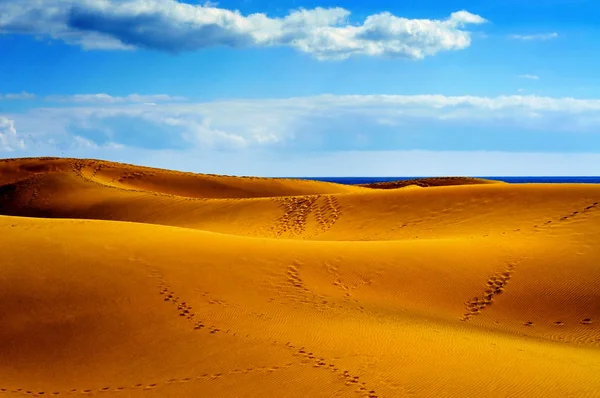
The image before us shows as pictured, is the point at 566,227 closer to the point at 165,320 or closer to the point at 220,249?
the point at 220,249

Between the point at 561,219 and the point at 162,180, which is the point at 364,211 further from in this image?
the point at 162,180

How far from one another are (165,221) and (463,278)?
19.0 metres

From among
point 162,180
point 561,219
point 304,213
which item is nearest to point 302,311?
point 561,219

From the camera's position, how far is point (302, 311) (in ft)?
39.1

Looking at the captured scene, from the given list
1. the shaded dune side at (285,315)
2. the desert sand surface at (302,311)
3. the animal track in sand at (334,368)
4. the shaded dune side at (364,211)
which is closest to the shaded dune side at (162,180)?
the shaded dune side at (364,211)

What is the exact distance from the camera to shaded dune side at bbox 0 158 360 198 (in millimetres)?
43094

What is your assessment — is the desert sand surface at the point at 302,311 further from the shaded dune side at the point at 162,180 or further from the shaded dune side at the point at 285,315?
the shaded dune side at the point at 162,180

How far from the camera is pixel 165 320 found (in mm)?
11094

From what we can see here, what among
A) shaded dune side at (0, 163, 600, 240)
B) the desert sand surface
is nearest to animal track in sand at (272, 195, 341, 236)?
shaded dune side at (0, 163, 600, 240)

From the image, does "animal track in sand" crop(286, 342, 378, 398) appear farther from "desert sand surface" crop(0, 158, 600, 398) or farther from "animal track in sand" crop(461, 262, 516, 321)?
"animal track in sand" crop(461, 262, 516, 321)

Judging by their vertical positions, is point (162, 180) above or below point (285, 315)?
above

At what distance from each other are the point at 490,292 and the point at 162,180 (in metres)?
34.1

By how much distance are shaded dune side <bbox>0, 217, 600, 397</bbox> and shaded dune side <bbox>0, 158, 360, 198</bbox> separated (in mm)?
25935

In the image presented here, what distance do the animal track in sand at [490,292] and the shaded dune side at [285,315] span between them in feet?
0.27
